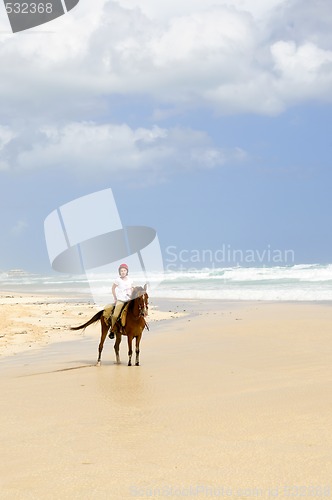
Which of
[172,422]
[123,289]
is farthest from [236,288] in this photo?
[172,422]

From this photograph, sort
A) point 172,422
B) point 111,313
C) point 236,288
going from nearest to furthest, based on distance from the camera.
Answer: point 172,422 → point 111,313 → point 236,288

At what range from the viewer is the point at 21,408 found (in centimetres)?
638

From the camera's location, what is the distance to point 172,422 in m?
5.45

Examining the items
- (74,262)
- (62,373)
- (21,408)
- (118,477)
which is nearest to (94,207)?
(62,373)

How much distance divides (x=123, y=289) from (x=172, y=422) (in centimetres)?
491

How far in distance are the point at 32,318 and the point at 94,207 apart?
6678 mm

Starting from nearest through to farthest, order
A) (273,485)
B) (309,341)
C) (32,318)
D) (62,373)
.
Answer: (273,485) < (62,373) < (309,341) < (32,318)

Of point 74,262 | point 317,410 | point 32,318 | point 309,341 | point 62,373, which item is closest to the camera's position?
point 317,410

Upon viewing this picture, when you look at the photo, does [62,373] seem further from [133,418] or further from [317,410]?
[317,410]

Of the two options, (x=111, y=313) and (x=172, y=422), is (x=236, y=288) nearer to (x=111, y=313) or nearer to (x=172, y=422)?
(x=111, y=313)

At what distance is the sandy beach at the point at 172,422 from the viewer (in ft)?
12.7

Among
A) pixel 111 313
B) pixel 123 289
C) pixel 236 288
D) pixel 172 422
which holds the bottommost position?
pixel 236 288

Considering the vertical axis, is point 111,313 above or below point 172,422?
above

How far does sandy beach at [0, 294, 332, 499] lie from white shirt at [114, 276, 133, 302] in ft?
4.18
